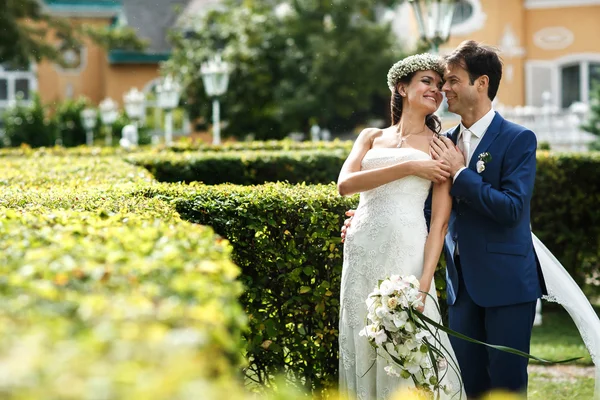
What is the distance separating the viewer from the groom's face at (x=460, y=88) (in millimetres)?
4664

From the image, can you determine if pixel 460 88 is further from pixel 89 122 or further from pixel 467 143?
pixel 89 122

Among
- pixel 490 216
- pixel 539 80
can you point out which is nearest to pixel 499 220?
pixel 490 216

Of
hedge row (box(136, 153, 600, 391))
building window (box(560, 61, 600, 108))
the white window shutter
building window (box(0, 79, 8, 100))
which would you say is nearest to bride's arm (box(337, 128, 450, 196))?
hedge row (box(136, 153, 600, 391))

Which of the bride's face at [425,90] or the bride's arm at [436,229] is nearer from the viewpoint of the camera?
the bride's arm at [436,229]

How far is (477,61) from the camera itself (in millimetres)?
4648

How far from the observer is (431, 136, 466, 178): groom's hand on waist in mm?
4598

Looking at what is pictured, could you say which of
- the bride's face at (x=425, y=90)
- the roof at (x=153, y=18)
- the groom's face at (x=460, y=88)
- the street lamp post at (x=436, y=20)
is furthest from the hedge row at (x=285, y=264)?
the roof at (x=153, y=18)

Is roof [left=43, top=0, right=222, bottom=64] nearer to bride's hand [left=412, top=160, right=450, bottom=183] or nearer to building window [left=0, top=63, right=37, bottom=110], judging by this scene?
building window [left=0, top=63, right=37, bottom=110]

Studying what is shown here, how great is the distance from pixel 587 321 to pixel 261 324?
185 cm

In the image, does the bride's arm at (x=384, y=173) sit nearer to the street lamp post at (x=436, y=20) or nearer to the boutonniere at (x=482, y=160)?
the boutonniere at (x=482, y=160)

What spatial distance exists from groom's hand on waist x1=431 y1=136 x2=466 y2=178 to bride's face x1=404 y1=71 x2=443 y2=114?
0.18 meters

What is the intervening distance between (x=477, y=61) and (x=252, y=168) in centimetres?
648

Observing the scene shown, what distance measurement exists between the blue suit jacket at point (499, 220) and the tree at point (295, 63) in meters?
25.6

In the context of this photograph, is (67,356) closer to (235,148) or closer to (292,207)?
(292,207)
